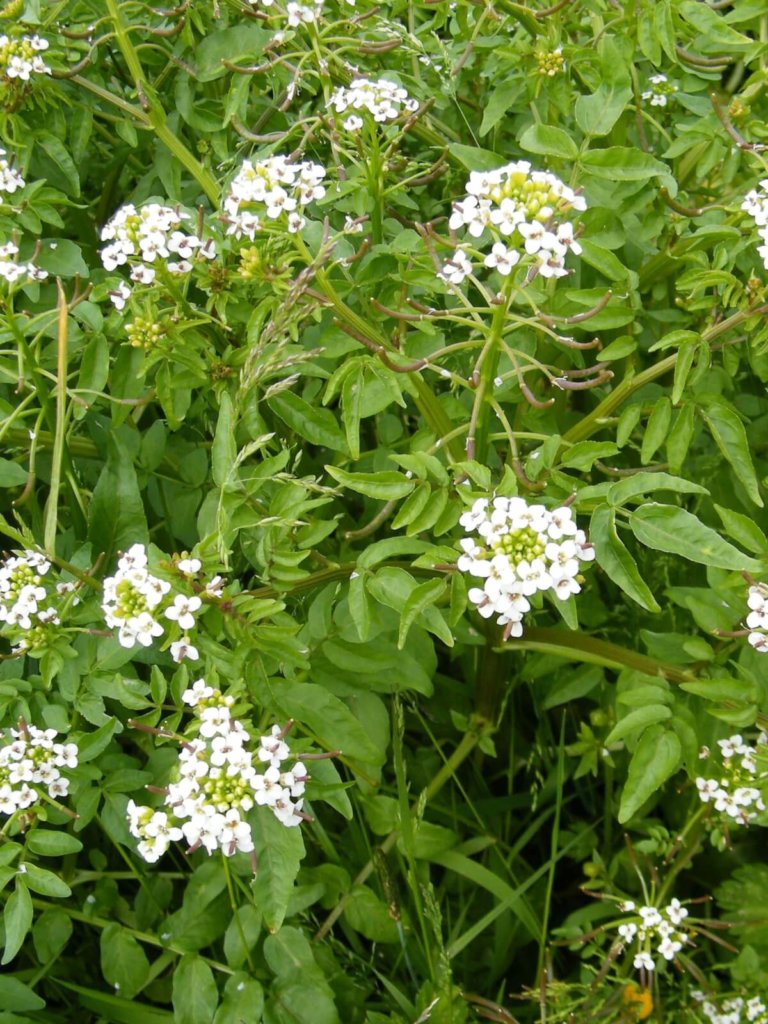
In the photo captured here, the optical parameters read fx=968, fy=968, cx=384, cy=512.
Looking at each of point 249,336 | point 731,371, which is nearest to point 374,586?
point 249,336

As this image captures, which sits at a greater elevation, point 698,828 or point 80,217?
point 80,217

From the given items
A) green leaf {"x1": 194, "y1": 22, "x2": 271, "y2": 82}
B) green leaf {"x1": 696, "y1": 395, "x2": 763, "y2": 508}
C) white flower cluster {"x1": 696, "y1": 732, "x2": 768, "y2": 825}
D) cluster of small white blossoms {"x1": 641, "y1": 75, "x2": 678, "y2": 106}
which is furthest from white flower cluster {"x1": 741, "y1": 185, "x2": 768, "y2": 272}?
green leaf {"x1": 194, "y1": 22, "x2": 271, "y2": 82}

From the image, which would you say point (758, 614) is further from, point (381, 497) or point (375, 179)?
point (375, 179)

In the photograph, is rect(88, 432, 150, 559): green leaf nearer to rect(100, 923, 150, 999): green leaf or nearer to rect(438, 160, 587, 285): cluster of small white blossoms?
rect(100, 923, 150, 999): green leaf

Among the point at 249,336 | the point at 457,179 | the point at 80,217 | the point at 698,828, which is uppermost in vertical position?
the point at 457,179

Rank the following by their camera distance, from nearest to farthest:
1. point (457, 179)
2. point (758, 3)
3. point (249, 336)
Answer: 1. point (249, 336)
2. point (758, 3)
3. point (457, 179)

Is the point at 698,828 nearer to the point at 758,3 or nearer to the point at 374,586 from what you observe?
the point at 374,586
